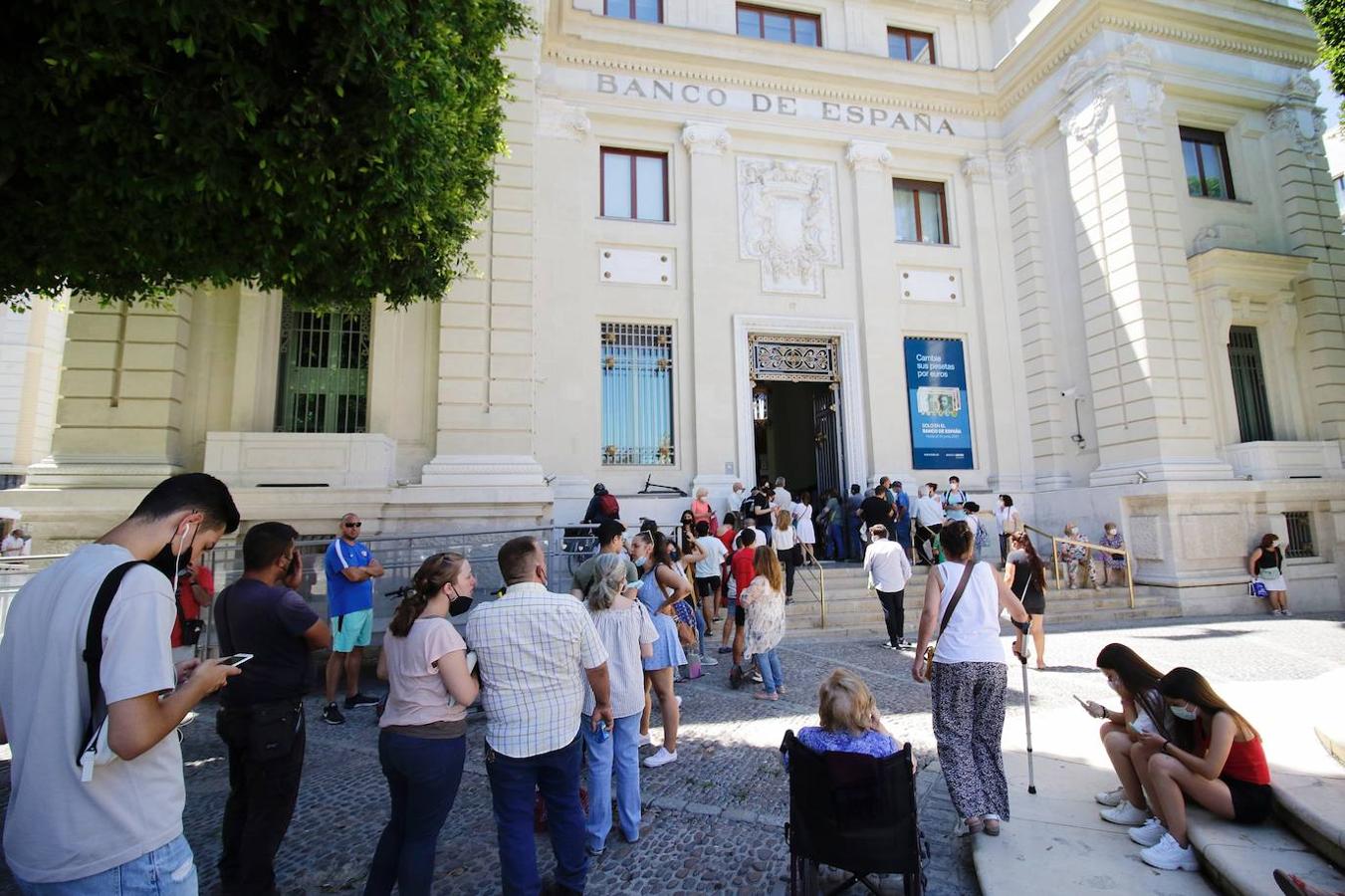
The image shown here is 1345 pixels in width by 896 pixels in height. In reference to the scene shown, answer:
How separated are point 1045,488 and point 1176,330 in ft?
12.4

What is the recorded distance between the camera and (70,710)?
168 cm

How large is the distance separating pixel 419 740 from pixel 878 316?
44.8 ft

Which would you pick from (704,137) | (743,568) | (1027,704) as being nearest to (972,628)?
(1027,704)

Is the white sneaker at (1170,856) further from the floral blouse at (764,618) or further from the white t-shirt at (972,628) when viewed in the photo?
the floral blouse at (764,618)

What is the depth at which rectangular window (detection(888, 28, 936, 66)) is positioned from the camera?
1614 centimetres

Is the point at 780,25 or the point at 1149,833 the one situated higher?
the point at 780,25

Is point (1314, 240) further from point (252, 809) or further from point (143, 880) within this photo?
point (143, 880)

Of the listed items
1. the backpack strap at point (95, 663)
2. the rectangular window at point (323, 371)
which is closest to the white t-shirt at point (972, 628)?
the backpack strap at point (95, 663)

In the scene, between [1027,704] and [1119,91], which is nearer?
[1027,704]

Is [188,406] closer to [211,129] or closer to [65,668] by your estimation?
[211,129]

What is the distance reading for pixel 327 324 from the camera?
409 inches

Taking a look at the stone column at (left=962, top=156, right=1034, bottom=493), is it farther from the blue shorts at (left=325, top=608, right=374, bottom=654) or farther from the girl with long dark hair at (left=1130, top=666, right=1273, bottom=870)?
the blue shorts at (left=325, top=608, right=374, bottom=654)

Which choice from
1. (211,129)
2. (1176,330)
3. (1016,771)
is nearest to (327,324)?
(211,129)

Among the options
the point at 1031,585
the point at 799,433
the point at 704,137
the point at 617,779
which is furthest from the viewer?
the point at 799,433
